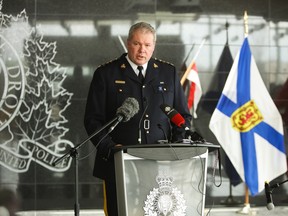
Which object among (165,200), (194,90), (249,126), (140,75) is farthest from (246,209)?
(165,200)

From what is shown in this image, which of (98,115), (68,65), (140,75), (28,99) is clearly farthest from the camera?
(68,65)

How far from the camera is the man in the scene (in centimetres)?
354

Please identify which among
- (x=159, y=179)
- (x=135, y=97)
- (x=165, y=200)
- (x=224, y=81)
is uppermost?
(x=224, y=81)

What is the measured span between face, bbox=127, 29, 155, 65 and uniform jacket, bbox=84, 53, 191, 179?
0.34ft

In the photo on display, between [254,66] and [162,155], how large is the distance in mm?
3878

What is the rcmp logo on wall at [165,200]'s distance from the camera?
3137mm

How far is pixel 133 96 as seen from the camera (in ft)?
11.8

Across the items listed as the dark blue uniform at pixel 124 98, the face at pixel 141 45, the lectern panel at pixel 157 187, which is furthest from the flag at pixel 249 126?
A: the lectern panel at pixel 157 187

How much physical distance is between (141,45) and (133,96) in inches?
12.1

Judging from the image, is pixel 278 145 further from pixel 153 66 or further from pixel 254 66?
pixel 153 66

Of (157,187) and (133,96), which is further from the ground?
(133,96)

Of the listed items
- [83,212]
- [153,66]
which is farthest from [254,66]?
[153,66]

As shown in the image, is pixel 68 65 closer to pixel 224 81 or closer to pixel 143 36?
pixel 224 81

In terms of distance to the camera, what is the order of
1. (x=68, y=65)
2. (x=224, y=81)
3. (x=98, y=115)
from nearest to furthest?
(x=98, y=115) < (x=68, y=65) < (x=224, y=81)
